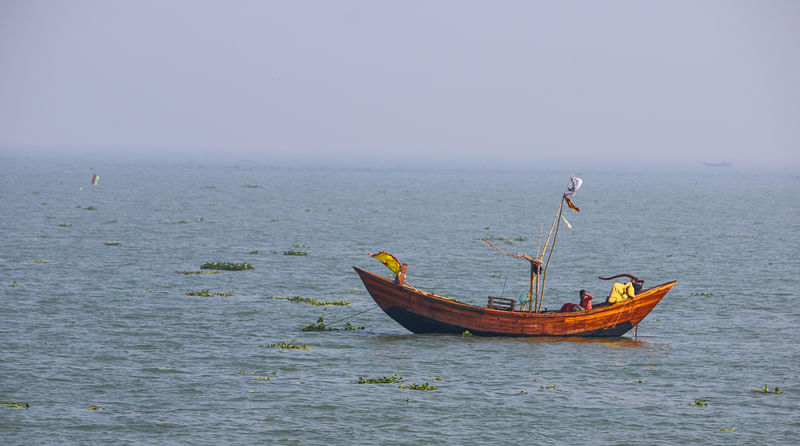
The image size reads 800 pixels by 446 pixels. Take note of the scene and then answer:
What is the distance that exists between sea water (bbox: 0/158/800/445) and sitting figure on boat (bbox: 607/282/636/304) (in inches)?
76.2

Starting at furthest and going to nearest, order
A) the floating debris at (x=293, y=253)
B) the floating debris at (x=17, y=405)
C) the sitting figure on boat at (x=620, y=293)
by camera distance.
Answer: the floating debris at (x=293, y=253) → the sitting figure on boat at (x=620, y=293) → the floating debris at (x=17, y=405)

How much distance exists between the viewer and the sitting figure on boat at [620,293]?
136 ft

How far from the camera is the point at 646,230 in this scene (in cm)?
9638

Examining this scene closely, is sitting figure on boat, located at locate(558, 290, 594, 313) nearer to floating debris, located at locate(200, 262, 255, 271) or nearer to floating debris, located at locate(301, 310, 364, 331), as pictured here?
floating debris, located at locate(301, 310, 364, 331)

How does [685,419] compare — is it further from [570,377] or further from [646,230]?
[646,230]

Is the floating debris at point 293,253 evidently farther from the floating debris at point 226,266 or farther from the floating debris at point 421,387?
the floating debris at point 421,387

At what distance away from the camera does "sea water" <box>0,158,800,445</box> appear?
2884 centimetres

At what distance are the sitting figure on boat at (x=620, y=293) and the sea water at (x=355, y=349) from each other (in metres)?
1.94

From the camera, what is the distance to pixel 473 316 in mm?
40094

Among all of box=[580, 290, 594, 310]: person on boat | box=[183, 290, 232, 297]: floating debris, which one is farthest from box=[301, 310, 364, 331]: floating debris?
box=[580, 290, 594, 310]: person on boat

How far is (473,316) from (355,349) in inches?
213

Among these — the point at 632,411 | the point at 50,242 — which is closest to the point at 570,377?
the point at 632,411

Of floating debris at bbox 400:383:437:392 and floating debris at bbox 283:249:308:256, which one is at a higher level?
floating debris at bbox 283:249:308:256

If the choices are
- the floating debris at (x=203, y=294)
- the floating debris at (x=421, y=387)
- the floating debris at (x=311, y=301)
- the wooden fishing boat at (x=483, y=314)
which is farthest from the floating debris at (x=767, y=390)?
the floating debris at (x=203, y=294)
